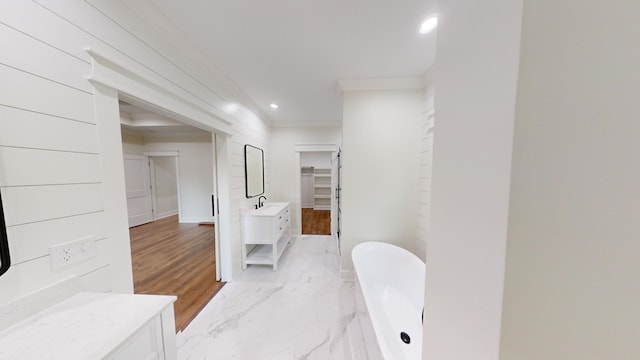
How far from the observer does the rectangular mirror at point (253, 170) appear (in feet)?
9.69

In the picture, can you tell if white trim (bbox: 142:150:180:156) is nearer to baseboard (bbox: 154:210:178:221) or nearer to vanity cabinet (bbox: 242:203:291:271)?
baseboard (bbox: 154:210:178:221)

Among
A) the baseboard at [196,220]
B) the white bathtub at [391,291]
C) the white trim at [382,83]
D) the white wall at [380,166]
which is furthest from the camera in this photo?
the baseboard at [196,220]

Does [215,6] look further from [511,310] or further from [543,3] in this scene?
[511,310]

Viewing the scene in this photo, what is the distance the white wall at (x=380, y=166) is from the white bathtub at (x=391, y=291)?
0.28m

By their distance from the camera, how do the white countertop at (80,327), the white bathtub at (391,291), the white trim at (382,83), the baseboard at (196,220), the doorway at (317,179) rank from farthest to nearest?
the doorway at (317,179) → the baseboard at (196,220) → the white trim at (382,83) → the white bathtub at (391,291) → the white countertop at (80,327)

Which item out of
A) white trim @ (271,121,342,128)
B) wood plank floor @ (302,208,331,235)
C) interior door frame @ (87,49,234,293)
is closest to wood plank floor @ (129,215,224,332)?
interior door frame @ (87,49,234,293)

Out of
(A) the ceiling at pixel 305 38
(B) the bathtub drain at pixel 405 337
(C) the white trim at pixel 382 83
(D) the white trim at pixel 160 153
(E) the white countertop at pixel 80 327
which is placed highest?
(A) the ceiling at pixel 305 38

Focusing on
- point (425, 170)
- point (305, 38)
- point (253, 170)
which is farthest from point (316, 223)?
point (305, 38)

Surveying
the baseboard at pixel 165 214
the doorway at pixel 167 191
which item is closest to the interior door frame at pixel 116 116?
the doorway at pixel 167 191

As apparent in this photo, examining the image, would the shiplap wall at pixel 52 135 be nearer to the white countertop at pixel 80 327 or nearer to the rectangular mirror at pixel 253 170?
the white countertop at pixel 80 327

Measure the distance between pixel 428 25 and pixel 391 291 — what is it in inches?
97.7

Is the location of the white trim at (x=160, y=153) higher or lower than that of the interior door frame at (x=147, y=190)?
higher

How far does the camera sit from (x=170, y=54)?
1552 mm

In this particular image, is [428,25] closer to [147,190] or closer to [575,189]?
[575,189]
